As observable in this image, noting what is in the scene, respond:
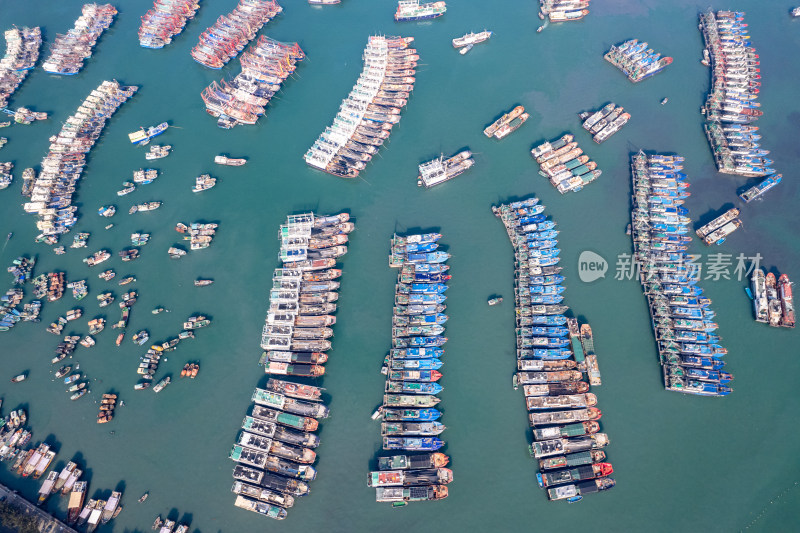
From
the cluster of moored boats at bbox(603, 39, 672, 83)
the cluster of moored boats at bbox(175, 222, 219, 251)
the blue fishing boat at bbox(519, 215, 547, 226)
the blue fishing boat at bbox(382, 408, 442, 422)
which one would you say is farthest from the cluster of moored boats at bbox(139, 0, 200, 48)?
the blue fishing boat at bbox(382, 408, 442, 422)

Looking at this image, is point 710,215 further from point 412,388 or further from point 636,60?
point 412,388

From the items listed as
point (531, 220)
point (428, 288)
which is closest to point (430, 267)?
point (428, 288)

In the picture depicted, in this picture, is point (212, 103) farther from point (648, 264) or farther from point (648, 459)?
point (648, 459)

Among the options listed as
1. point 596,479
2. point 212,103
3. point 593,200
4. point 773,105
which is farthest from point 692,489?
point 212,103

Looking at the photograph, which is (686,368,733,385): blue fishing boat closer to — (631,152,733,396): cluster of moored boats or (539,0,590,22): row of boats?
(631,152,733,396): cluster of moored boats

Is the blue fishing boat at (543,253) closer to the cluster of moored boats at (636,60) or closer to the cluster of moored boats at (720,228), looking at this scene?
the cluster of moored boats at (720,228)
